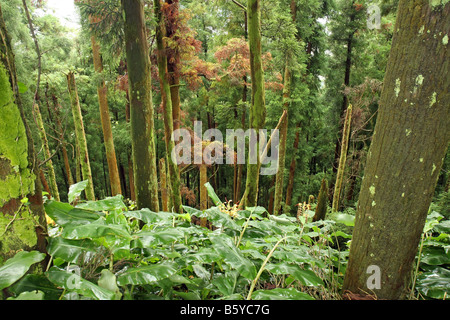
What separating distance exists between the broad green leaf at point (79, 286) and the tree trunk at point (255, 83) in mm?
3578

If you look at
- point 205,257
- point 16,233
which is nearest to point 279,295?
point 205,257

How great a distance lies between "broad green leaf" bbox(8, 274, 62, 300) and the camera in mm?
1089

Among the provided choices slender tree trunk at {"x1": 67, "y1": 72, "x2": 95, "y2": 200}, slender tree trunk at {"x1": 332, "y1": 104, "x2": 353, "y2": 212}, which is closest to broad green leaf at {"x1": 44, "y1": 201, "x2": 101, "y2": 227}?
slender tree trunk at {"x1": 67, "y1": 72, "x2": 95, "y2": 200}

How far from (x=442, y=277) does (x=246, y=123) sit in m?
13.2

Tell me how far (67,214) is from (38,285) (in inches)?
14.1

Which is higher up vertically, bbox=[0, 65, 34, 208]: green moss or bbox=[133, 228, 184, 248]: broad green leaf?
bbox=[0, 65, 34, 208]: green moss

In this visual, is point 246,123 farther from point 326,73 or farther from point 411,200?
point 411,200

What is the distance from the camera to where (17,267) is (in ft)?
3.35

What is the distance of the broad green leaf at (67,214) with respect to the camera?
1292 mm

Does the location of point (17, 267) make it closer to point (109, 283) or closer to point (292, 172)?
point (109, 283)

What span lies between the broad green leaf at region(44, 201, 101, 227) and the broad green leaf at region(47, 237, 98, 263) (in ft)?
0.30

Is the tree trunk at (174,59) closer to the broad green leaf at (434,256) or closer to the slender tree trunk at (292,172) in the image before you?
the broad green leaf at (434,256)

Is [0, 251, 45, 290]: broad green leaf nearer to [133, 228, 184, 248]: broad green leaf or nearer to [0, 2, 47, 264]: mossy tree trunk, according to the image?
[0, 2, 47, 264]: mossy tree trunk

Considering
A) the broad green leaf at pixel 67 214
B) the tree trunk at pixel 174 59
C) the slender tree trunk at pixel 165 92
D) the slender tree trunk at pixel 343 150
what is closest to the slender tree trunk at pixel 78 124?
the slender tree trunk at pixel 165 92
